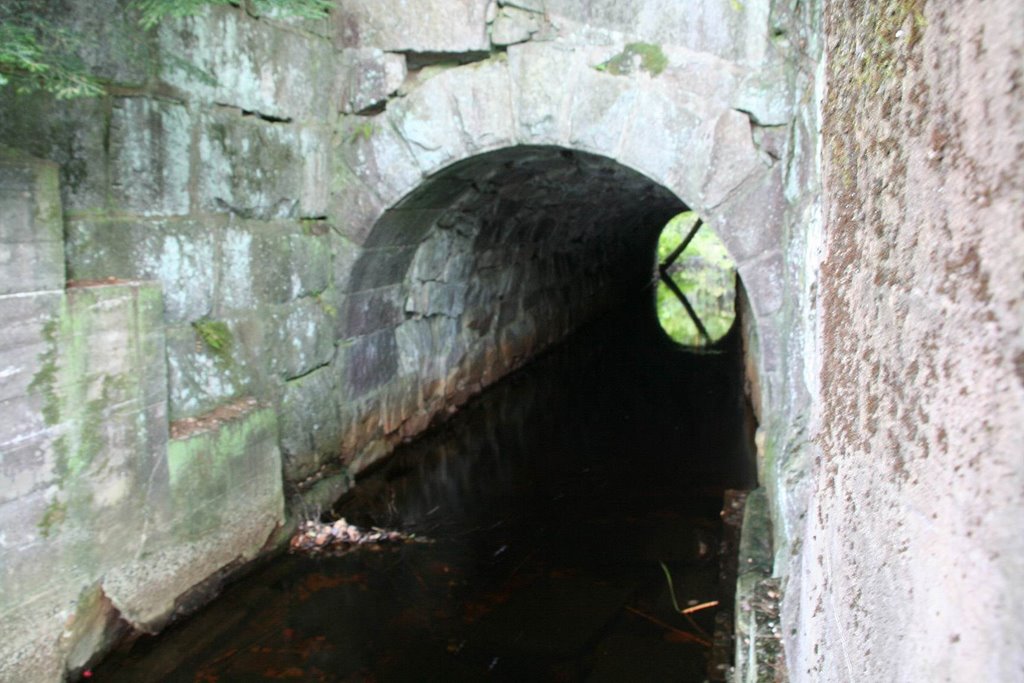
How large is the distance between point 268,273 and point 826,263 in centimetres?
301

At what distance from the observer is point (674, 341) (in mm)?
10477

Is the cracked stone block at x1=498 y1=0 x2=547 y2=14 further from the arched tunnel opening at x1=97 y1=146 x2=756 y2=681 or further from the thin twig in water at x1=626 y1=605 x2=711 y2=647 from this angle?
the thin twig in water at x1=626 y1=605 x2=711 y2=647

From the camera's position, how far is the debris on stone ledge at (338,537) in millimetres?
3902

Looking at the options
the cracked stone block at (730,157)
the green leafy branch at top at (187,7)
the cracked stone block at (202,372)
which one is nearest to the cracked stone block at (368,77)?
the green leafy branch at top at (187,7)

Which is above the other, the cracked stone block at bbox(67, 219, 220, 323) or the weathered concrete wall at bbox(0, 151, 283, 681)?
the cracked stone block at bbox(67, 219, 220, 323)

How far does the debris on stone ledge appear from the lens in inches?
154

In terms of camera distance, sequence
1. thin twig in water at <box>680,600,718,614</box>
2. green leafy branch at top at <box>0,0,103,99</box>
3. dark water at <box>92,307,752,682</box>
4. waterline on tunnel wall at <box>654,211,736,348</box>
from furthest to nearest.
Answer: waterline on tunnel wall at <box>654,211,736,348</box>
thin twig in water at <box>680,600,718,614</box>
dark water at <box>92,307,752,682</box>
green leafy branch at top at <box>0,0,103,99</box>

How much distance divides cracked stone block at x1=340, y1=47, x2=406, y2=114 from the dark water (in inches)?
82.0

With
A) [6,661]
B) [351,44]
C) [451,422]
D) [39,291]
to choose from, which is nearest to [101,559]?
[6,661]

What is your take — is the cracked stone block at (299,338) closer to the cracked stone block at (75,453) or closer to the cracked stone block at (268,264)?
the cracked stone block at (268,264)

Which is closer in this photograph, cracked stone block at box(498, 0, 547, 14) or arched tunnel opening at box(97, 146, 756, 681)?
arched tunnel opening at box(97, 146, 756, 681)

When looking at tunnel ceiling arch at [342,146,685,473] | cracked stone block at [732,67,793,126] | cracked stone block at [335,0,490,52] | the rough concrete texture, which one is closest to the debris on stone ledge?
tunnel ceiling arch at [342,146,685,473]

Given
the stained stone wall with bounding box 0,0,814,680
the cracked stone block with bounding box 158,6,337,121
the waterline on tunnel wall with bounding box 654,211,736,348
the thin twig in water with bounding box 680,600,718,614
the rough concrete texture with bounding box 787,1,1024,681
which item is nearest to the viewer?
the rough concrete texture with bounding box 787,1,1024,681

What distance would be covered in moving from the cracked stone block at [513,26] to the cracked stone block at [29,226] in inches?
75.1
